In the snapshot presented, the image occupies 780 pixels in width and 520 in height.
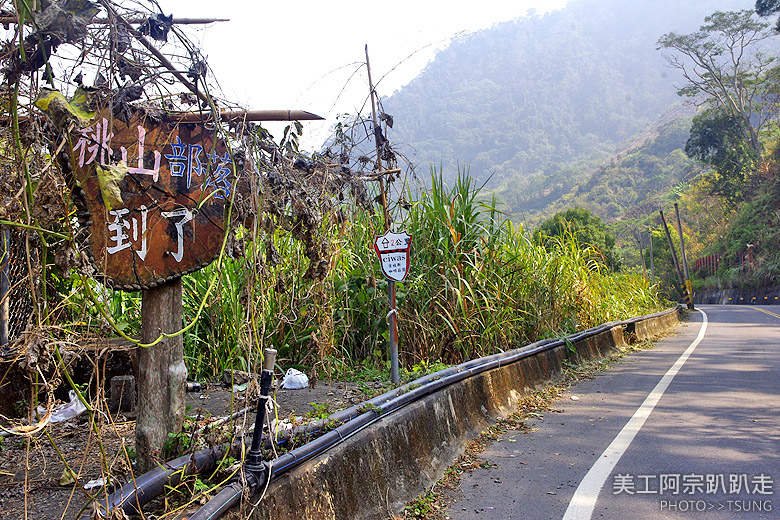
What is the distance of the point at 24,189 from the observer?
2.21 m

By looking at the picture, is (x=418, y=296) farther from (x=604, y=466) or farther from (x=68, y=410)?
(x=68, y=410)

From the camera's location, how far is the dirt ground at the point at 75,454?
9.23 feet

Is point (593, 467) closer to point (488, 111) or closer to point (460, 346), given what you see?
point (460, 346)

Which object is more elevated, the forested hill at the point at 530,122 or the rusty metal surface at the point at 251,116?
the forested hill at the point at 530,122

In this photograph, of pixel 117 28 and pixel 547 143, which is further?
pixel 547 143

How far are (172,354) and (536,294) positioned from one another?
635 cm

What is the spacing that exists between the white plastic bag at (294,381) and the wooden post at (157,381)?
8.12ft

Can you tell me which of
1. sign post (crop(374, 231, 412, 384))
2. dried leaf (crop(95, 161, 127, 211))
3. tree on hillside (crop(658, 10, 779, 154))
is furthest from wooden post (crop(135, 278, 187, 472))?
tree on hillside (crop(658, 10, 779, 154))

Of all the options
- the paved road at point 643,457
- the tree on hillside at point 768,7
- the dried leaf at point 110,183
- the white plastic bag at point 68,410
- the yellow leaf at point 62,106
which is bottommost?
the paved road at point 643,457

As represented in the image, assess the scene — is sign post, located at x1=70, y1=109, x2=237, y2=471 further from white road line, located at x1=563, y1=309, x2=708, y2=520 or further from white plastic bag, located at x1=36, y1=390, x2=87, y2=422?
white road line, located at x1=563, y1=309, x2=708, y2=520

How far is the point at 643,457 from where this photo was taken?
16.0 feet

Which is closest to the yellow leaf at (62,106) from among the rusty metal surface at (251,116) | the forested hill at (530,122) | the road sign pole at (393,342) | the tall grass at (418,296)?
the rusty metal surface at (251,116)

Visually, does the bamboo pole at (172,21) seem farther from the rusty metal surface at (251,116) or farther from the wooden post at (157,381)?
the wooden post at (157,381)

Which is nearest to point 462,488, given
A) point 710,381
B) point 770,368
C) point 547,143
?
point 710,381
